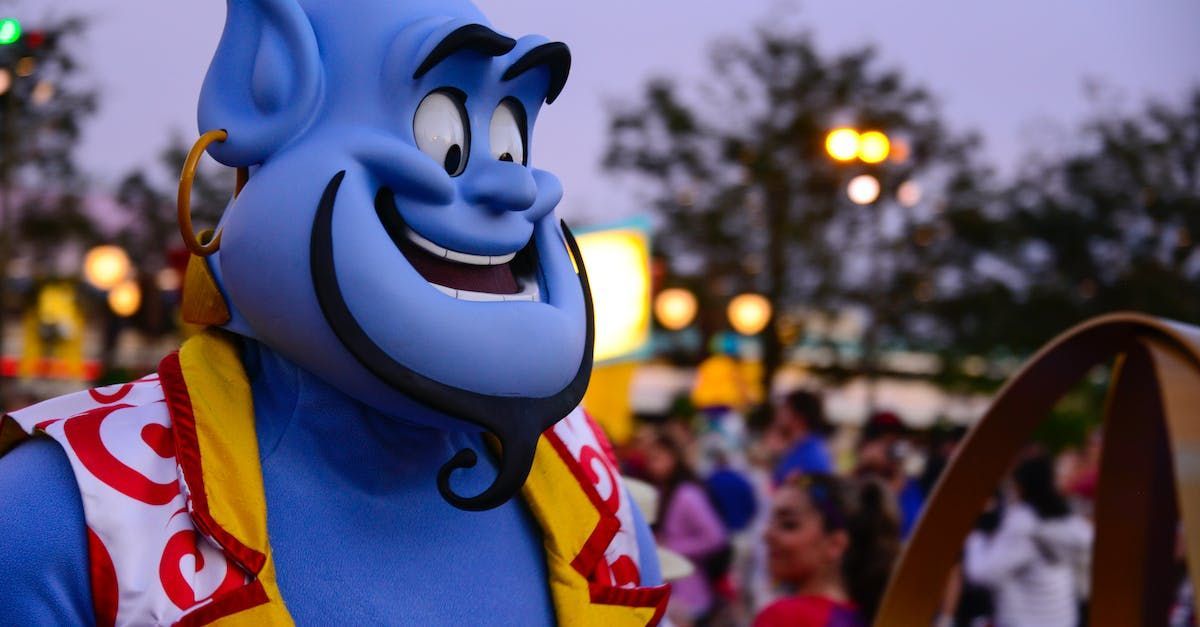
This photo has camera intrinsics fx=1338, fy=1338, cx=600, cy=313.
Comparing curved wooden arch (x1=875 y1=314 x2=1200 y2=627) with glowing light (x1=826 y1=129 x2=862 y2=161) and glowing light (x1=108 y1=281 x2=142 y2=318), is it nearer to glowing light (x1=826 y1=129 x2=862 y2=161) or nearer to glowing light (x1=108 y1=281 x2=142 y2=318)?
glowing light (x1=826 y1=129 x2=862 y2=161)

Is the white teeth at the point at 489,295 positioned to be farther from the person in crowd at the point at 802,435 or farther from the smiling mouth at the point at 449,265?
the person in crowd at the point at 802,435

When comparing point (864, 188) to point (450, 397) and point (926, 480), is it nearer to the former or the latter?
point (926, 480)

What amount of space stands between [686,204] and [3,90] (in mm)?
14207

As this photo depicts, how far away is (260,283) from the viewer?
1982 mm

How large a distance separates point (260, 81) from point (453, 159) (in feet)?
1.03

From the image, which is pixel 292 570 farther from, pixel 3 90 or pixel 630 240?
pixel 630 240

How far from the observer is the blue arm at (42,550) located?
1.82 m

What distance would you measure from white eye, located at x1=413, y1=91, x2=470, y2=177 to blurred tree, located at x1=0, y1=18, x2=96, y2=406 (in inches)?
299

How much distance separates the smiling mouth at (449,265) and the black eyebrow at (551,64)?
294 millimetres

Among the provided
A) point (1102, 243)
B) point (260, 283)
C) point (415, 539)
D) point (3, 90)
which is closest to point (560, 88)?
point (260, 283)

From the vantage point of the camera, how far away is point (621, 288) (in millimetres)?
8180

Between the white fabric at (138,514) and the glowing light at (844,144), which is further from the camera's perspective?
the glowing light at (844,144)

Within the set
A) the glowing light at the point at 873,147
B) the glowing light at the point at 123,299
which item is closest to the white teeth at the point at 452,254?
the glowing light at the point at 873,147

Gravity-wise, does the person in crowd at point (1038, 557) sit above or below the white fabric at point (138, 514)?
below
